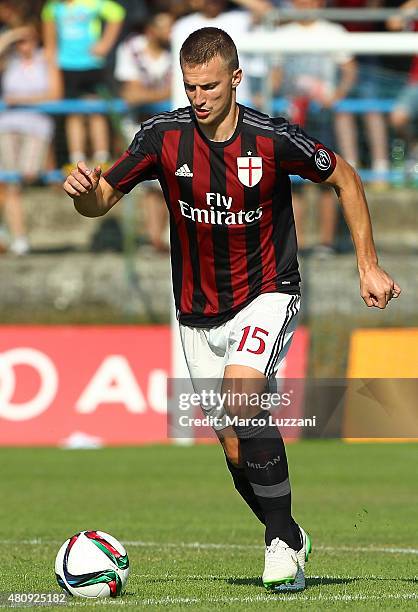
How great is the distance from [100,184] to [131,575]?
189cm

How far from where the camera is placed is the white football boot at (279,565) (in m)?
5.90

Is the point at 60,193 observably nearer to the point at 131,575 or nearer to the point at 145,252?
the point at 145,252

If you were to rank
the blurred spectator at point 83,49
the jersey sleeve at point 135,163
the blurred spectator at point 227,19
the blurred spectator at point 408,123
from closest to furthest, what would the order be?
the jersey sleeve at point 135,163, the blurred spectator at point 227,19, the blurred spectator at point 408,123, the blurred spectator at point 83,49

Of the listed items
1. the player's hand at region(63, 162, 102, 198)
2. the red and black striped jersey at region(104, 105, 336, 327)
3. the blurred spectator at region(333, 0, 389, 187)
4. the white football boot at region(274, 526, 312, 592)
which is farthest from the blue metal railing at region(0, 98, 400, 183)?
the white football boot at region(274, 526, 312, 592)

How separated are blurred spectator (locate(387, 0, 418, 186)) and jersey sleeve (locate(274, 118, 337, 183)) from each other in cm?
962

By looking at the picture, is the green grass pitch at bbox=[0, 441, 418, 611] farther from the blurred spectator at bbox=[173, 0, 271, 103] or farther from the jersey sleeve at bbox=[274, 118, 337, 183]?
the blurred spectator at bbox=[173, 0, 271, 103]

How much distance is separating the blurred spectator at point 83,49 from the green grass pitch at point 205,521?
4940mm

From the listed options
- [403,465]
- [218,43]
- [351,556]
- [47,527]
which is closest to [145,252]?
[403,465]

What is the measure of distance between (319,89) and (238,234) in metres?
9.45

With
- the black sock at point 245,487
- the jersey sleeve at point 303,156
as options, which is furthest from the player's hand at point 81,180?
the black sock at point 245,487

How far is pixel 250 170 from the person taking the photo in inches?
244

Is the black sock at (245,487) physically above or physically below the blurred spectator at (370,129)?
below

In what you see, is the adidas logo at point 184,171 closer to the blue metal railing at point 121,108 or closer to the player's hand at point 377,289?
the player's hand at point 377,289

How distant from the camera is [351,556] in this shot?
291 inches
